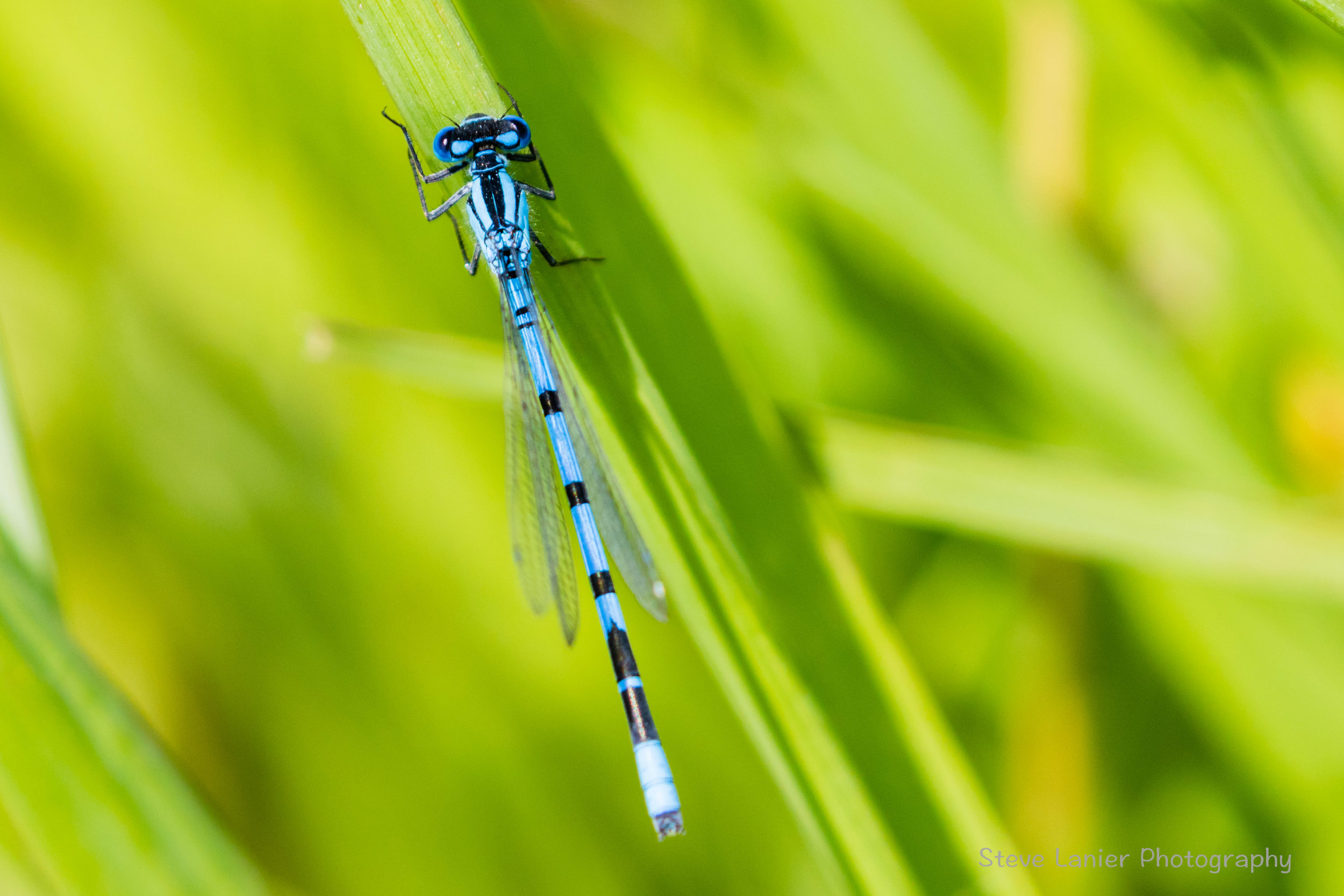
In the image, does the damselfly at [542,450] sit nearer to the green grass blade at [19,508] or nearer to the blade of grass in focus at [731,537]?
the blade of grass in focus at [731,537]

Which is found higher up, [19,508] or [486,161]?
[486,161]

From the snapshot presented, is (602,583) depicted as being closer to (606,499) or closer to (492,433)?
(606,499)

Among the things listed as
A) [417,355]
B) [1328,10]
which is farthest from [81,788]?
[1328,10]

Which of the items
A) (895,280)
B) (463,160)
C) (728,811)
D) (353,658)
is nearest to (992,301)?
(895,280)

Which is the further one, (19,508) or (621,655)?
(621,655)

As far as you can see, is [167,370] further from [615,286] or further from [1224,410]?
[1224,410]

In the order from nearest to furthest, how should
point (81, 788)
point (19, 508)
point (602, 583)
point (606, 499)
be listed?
point (81, 788) < point (19, 508) < point (606, 499) < point (602, 583)

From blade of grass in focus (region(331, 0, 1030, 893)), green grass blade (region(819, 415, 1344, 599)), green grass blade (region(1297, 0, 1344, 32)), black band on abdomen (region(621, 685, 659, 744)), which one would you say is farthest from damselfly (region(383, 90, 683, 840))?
green grass blade (region(1297, 0, 1344, 32))
